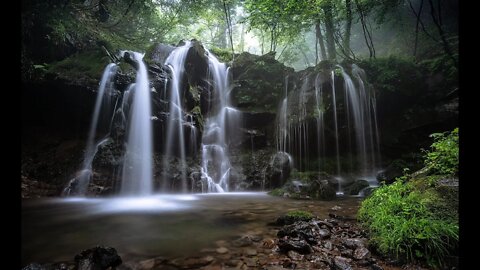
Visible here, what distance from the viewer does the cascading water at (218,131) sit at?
12.1m

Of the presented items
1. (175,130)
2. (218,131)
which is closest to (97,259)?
(175,130)

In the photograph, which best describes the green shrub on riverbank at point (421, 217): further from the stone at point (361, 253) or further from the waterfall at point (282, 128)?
the waterfall at point (282, 128)

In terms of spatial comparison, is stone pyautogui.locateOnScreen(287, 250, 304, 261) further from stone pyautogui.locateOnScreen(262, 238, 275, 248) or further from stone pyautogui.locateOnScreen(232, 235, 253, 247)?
stone pyautogui.locateOnScreen(232, 235, 253, 247)

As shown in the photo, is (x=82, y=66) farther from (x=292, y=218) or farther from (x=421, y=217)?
(x=421, y=217)

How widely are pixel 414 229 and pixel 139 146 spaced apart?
10223mm

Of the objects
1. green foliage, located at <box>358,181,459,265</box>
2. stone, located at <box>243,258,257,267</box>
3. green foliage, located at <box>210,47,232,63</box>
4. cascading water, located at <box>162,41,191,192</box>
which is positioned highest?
green foliage, located at <box>210,47,232,63</box>

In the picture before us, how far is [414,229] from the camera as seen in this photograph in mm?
3352

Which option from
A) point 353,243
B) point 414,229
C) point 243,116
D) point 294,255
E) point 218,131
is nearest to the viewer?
point 414,229

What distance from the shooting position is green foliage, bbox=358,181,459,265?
3068mm

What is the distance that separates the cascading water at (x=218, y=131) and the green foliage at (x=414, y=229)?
325 inches

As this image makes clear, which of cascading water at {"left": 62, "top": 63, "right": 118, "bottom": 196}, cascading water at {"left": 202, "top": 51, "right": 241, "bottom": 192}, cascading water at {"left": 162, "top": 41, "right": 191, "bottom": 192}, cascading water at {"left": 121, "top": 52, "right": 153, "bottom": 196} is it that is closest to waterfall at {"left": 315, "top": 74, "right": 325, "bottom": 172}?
cascading water at {"left": 202, "top": 51, "right": 241, "bottom": 192}

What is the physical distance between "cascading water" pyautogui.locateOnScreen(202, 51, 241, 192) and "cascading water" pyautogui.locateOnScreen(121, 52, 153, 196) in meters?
2.56

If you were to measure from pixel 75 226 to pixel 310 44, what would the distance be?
3393cm

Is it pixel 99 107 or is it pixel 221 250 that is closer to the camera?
pixel 221 250
